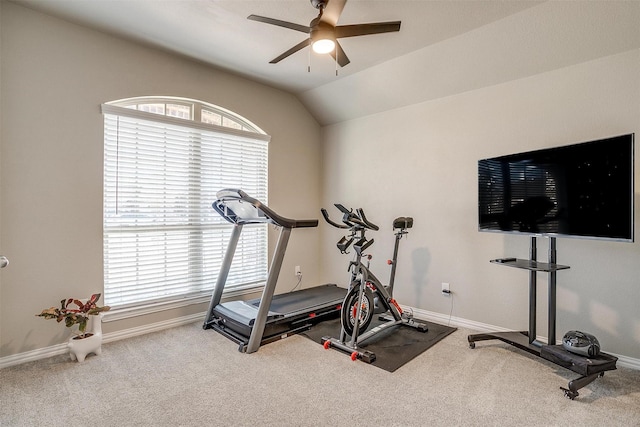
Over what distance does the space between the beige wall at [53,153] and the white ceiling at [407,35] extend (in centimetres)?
22

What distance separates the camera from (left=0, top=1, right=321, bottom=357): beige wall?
2.60 metres

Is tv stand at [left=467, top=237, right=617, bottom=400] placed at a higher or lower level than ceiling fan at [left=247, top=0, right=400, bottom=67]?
lower

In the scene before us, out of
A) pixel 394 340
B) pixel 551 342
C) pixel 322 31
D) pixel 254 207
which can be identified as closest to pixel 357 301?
pixel 394 340

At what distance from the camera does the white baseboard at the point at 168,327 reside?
2615 mm

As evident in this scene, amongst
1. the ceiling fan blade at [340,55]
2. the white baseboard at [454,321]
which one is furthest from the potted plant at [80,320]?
the white baseboard at [454,321]

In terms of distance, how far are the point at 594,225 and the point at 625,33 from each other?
62.1 inches

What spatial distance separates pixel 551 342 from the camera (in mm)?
2582

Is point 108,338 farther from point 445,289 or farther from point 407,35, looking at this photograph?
point 407,35

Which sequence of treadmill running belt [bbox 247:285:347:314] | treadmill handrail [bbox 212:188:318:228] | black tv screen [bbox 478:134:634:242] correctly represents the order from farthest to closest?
1. treadmill running belt [bbox 247:285:347:314]
2. treadmill handrail [bbox 212:188:318:228]
3. black tv screen [bbox 478:134:634:242]

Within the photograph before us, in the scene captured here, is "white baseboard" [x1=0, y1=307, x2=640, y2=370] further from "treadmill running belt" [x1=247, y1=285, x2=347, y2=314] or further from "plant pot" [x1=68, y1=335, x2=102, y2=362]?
"treadmill running belt" [x1=247, y1=285, x2=347, y2=314]

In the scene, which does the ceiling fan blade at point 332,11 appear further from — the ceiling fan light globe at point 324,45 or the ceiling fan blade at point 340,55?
the ceiling fan blade at point 340,55

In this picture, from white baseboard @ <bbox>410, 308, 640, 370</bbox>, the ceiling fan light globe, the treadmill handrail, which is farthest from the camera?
white baseboard @ <bbox>410, 308, 640, 370</bbox>

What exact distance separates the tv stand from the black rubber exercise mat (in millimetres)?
424

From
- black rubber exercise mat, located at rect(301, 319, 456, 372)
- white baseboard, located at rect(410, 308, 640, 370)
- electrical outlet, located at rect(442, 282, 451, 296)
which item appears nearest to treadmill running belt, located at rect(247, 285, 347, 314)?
black rubber exercise mat, located at rect(301, 319, 456, 372)
